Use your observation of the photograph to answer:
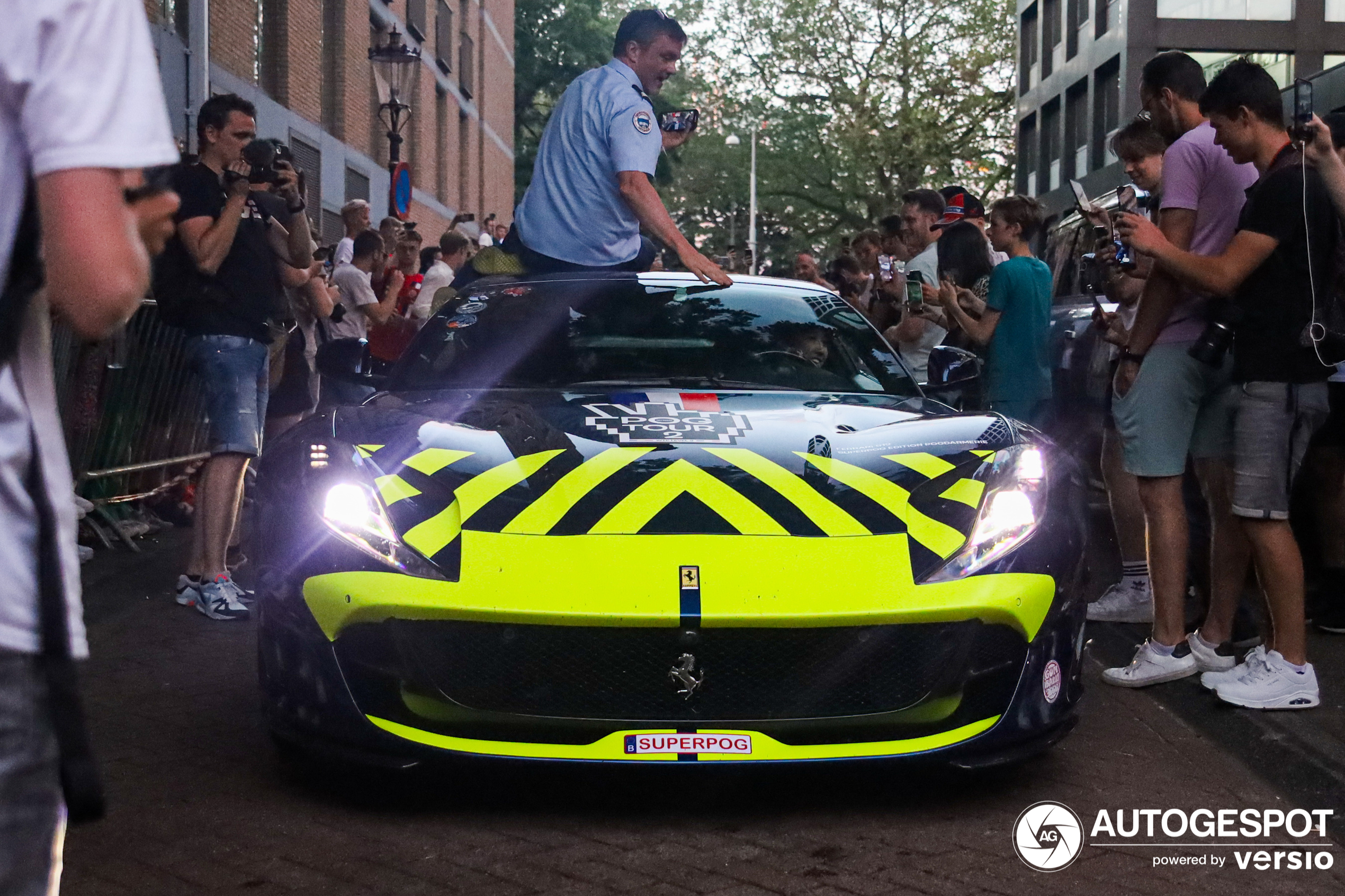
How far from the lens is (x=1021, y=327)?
709 centimetres

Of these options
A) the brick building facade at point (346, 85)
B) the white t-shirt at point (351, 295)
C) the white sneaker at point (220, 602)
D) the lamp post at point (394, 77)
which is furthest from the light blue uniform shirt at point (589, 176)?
the lamp post at point (394, 77)

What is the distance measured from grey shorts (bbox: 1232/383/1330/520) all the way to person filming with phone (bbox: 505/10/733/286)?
234cm

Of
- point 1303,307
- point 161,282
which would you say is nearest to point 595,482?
point 1303,307

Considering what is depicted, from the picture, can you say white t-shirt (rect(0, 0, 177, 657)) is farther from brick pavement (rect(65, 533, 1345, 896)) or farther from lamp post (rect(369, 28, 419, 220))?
lamp post (rect(369, 28, 419, 220))

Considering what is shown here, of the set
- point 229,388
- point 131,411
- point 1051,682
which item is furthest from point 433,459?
point 131,411

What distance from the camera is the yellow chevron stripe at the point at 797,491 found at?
3805 mm

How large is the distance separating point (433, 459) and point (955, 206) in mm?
5270

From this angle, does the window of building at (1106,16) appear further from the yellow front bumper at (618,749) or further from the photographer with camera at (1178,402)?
the yellow front bumper at (618,749)

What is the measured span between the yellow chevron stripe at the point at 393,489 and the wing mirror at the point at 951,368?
2034mm

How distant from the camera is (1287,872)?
352 cm

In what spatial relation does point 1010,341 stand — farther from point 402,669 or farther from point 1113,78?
point 1113,78

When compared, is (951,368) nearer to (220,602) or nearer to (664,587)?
(664,587)

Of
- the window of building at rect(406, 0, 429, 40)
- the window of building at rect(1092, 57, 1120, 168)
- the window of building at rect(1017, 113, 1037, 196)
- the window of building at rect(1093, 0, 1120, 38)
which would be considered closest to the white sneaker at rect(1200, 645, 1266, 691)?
the window of building at rect(406, 0, 429, 40)

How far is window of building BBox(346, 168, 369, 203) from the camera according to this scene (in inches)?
958
